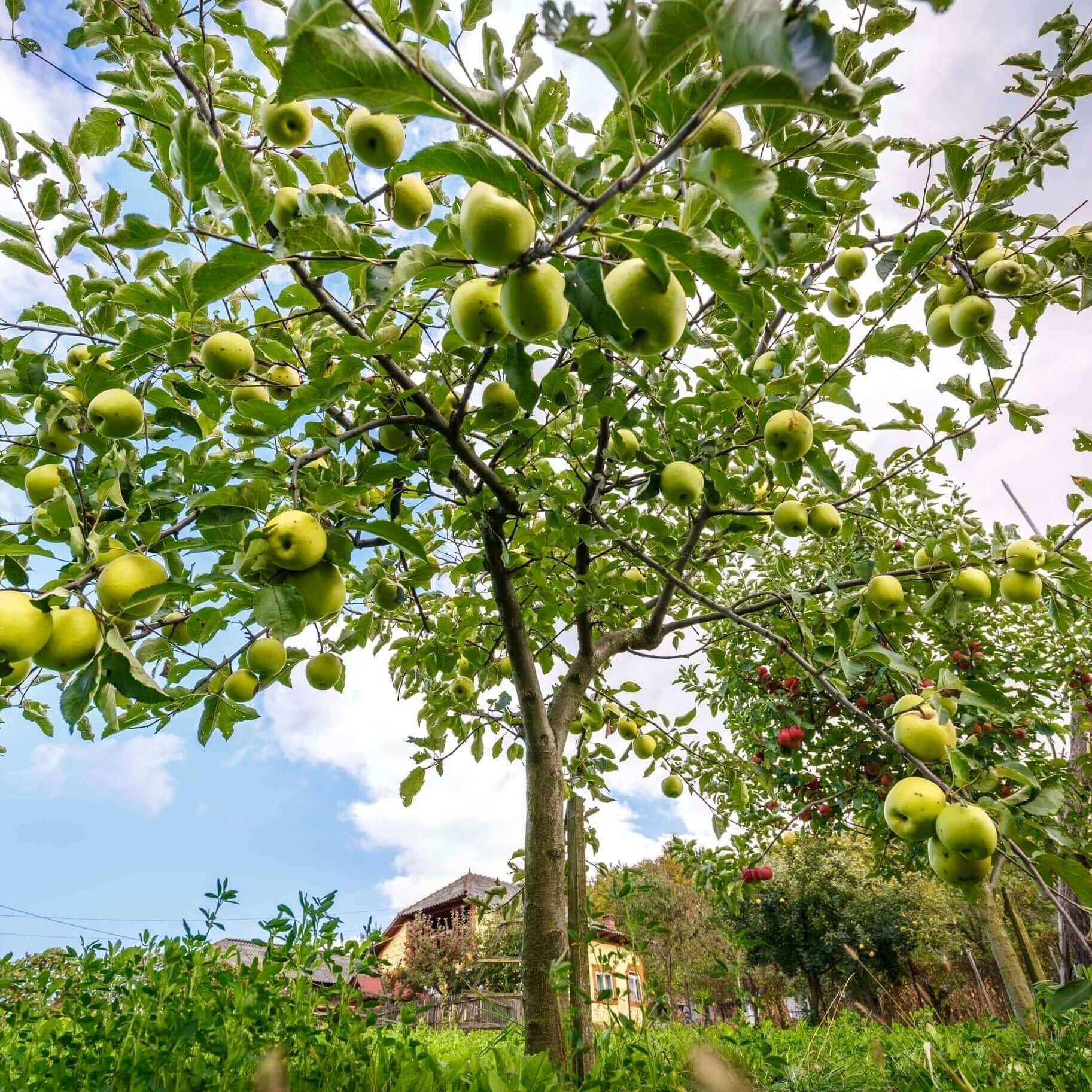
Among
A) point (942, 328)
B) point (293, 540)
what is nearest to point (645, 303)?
point (293, 540)

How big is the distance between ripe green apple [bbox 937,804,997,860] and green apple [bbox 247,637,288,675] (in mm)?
1947

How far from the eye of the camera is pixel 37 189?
2.20 m

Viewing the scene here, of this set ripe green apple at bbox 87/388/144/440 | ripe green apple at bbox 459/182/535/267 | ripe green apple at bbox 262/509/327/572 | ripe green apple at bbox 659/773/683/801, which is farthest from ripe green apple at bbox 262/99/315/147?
ripe green apple at bbox 659/773/683/801

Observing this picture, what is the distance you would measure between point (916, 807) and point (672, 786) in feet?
11.4

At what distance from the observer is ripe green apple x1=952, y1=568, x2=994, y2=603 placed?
8.48 ft

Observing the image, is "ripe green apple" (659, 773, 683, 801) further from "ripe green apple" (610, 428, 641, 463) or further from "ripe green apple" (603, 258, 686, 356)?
"ripe green apple" (603, 258, 686, 356)

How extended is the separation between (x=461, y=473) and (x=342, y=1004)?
2.27m

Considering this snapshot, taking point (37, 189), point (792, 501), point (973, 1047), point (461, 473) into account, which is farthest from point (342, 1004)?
point (973, 1047)

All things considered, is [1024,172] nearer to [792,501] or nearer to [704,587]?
[792,501]

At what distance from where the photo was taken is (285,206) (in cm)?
189

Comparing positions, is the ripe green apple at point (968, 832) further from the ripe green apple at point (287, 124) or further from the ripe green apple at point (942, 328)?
the ripe green apple at point (287, 124)

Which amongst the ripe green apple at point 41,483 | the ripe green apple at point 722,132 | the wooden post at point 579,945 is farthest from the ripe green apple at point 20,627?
the wooden post at point 579,945

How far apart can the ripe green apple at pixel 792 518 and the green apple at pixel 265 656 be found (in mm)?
2037

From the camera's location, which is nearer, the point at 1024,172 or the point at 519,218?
the point at 519,218
